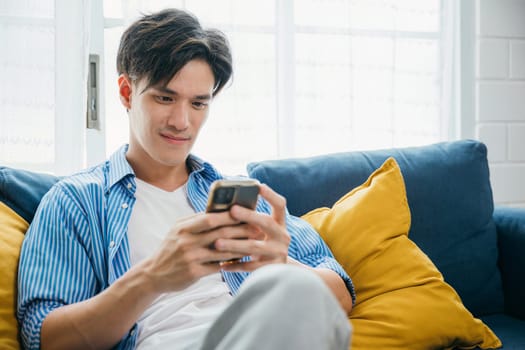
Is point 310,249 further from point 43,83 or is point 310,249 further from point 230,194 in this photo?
point 43,83

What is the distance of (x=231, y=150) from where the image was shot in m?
2.18

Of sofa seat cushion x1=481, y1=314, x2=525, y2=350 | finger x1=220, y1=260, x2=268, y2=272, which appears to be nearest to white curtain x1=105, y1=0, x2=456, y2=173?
sofa seat cushion x1=481, y1=314, x2=525, y2=350

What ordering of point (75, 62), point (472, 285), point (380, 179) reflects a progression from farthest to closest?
1. point (75, 62)
2. point (472, 285)
3. point (380, 179)

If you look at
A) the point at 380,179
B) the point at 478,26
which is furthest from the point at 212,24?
the point at 478,26

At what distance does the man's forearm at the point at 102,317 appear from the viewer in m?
1.04

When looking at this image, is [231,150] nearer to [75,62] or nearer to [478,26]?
[75,62]

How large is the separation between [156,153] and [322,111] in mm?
1082

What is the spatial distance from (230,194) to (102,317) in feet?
1.04

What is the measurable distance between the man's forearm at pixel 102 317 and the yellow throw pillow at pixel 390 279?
572 millimetres

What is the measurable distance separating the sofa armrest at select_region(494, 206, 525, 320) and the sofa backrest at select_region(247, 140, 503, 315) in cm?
3

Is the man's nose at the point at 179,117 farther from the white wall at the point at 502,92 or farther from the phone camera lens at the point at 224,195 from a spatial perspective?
the white wall at the point at 502,92

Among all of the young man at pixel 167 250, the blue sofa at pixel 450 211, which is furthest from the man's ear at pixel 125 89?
the blue sofa at pixel 450 211

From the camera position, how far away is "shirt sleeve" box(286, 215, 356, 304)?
1.38 metres

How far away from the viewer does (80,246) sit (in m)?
1.21
